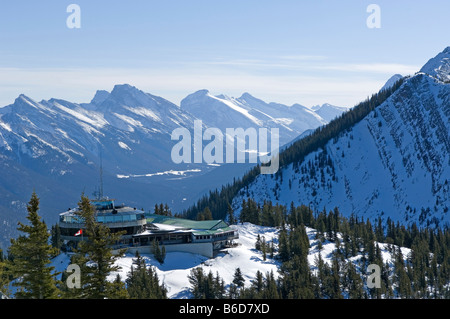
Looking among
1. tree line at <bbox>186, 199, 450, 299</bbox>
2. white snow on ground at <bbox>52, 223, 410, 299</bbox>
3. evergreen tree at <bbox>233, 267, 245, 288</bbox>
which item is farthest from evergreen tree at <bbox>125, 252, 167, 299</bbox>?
evergreen tree at <bbox>233, 267, 245, 288</bbox>

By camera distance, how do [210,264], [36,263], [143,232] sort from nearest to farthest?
[36,263]
[210,264]
[143,232]

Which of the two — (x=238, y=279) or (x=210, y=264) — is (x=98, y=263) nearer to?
(x=238, y=279)

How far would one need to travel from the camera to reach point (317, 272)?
13962 centimetres

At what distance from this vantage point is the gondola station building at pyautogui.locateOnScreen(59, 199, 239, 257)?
133625 mm

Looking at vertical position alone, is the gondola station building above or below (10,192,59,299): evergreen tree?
above

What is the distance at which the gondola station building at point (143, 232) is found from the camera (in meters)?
134

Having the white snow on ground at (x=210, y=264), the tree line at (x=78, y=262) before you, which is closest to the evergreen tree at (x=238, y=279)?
the white snow on ground at (x=210, y=264)

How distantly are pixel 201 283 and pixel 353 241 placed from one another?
57.3m

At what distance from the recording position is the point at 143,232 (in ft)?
455

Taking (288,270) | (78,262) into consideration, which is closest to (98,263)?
(78,262)

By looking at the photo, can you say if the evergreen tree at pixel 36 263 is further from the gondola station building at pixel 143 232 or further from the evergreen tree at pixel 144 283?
the gondola station building at pixel 143 232

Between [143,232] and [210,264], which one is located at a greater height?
[143,232]

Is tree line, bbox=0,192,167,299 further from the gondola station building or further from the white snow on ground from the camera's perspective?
the gondola station building
